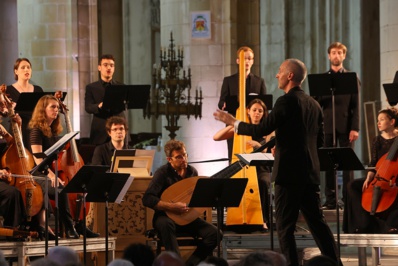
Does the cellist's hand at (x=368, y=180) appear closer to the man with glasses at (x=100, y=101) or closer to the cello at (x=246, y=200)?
the cello at (x=246, y=200)

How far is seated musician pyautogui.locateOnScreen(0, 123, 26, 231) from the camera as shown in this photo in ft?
39.9

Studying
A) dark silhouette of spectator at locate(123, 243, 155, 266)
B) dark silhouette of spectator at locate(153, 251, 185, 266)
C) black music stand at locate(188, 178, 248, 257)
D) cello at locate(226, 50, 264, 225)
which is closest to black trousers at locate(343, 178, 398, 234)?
cello at locate(226, 50, 264, 225)

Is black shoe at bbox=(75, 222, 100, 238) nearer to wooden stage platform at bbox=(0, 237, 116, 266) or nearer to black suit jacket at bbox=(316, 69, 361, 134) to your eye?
wooden stage platform at bbox=(0, 237, 116, 266)

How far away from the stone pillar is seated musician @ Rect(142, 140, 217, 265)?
12.9ft

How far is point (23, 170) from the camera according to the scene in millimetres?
12328

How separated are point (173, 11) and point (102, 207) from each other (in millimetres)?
7048

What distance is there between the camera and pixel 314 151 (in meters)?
11.1

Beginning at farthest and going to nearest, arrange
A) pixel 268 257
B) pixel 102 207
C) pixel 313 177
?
pixel 102 207 < pixel 313 177 < pixel 268 257

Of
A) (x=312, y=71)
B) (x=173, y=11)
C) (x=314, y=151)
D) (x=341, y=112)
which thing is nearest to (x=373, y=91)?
(x=312, y=71)

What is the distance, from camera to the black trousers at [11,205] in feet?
40.0

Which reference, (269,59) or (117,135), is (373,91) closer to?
(269,59)

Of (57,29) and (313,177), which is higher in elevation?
(57,29)

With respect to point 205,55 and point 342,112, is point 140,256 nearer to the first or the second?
point 342,112

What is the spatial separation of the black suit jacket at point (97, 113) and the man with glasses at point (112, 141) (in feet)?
3.15
